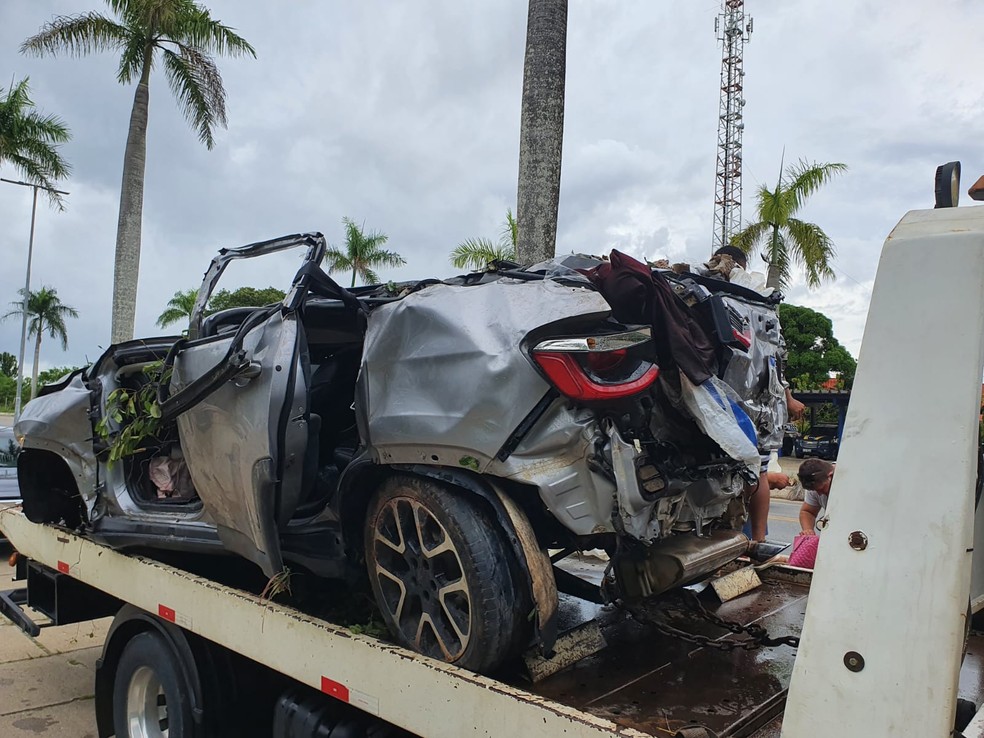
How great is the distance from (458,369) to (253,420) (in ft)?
3.15

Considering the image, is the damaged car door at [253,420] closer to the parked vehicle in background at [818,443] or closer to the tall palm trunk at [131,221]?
the tall palm trunk at [131,221]

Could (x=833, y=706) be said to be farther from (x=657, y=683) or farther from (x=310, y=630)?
(x=310, y=630)

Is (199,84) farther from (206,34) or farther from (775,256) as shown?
(775,256)

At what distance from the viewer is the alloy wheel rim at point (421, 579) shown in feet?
8.81

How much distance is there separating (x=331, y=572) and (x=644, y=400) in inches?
56.9

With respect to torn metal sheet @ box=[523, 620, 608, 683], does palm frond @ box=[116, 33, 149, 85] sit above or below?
above

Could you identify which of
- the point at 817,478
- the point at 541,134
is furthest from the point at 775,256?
the point at 817,478

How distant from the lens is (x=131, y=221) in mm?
15234

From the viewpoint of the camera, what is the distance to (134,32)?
631 inches

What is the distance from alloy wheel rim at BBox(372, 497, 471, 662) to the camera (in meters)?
2.69

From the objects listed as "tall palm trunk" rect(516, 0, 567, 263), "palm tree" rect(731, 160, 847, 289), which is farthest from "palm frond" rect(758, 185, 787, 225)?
"tall palm trunk" rect(516, 0, 567, 263)

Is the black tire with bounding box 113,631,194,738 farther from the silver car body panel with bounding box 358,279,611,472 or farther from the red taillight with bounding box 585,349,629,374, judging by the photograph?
the red taillight with bounding box 585,349,629,374

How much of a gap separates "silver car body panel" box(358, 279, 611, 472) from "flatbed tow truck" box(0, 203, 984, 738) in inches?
27.2

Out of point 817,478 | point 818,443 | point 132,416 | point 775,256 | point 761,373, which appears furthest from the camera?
point 818,443
